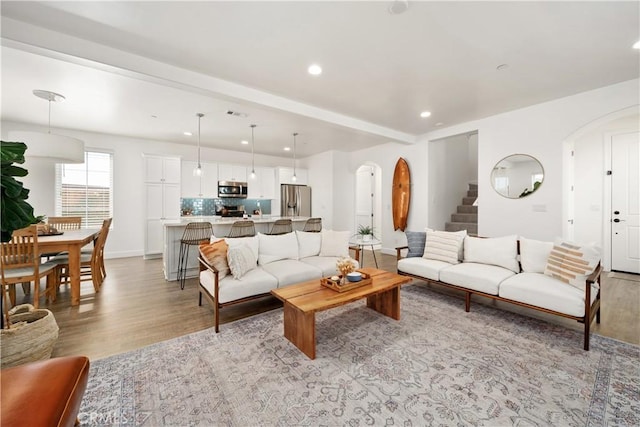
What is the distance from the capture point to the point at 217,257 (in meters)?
2.91

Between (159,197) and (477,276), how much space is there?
6474 mm

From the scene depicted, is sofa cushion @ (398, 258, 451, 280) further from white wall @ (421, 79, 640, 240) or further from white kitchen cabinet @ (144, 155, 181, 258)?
white kitchen cabinet @ (144, 155, 181, 258)

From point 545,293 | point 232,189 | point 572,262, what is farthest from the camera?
point 232,189

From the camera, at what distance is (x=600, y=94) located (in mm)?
3521

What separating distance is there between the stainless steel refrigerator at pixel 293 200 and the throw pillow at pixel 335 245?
413 centimetres

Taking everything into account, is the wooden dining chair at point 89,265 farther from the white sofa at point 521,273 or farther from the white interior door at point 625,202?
the white interior door at point 625,202

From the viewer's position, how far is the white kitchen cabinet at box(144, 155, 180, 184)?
6.01 metres

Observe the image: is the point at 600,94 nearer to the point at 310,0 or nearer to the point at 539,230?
the point at 539,230

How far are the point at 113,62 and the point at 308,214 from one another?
6158 millimetres

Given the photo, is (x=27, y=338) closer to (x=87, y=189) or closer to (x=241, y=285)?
(x=241, y=285)

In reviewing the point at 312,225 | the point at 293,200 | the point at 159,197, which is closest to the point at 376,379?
the point at 312,225

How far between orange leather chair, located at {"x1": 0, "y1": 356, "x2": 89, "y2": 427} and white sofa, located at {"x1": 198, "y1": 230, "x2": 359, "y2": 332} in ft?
4.48

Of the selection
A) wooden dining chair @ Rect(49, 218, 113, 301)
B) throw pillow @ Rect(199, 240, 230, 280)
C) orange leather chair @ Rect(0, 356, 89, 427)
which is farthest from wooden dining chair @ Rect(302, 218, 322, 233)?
orange leather chair @ Rect(0, 356, 89, 427)

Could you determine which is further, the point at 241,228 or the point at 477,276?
the point at 241,228
